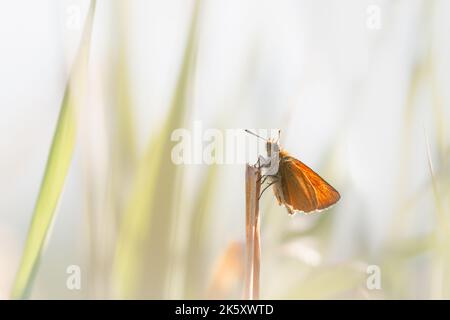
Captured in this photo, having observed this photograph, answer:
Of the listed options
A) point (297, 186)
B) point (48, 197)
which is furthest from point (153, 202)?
point (297, 186)

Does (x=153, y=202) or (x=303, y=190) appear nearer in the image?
(x=153, y=202)

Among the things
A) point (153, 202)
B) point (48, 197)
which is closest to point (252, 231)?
point (153, 202)

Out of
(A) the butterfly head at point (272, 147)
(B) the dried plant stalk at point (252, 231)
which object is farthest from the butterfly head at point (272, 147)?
(B) the dried plant stalk at point (252, 231)

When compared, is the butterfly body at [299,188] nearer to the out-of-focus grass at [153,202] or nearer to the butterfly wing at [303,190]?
the butterfly wing at [303,190]

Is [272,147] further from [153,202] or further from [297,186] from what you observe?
[153,202]

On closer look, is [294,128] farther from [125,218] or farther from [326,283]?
[125,218]

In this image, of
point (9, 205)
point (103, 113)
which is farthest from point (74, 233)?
point (103, 113)

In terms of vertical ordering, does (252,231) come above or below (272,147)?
below

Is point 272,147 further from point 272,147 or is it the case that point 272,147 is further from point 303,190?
point 303,190
